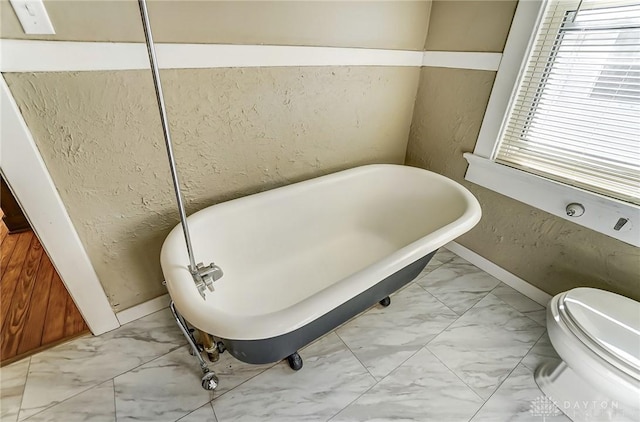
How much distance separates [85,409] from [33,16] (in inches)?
49.0

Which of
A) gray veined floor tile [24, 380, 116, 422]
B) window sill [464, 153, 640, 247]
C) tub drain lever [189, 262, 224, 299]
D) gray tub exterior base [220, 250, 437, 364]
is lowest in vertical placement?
gray veined floor tile [24, 380, 116, 422]

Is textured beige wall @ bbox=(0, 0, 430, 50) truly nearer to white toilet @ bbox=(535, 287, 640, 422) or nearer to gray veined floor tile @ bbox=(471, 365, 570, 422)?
white toilet @ bbox=(535, 287, 640, 422)

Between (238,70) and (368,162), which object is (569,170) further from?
(238,70)

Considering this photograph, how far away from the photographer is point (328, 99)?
1458 mm

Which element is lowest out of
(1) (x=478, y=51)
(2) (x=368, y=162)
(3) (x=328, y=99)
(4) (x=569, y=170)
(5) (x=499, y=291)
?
(5) (x=499, y=291)

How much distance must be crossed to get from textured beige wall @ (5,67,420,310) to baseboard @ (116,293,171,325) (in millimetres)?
30

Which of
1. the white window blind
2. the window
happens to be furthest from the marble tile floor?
the white window blind

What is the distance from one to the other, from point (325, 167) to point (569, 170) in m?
1.12

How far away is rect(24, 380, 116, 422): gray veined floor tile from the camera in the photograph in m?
0.99

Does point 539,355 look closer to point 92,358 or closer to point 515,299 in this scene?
point 515,299

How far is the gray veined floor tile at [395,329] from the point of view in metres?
1.21

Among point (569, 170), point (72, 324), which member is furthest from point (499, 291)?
point (72, 324)

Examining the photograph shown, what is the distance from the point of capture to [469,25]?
145 cm

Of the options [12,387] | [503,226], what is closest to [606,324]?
[503,226]
